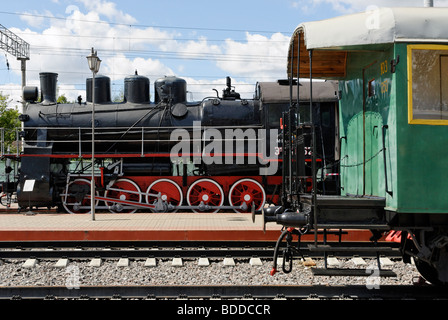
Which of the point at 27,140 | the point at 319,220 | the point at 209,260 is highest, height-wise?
the point at 27,140

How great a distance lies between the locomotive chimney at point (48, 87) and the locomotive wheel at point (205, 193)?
504cm

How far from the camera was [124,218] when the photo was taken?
1134 cm

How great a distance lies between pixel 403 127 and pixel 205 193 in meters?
8.93

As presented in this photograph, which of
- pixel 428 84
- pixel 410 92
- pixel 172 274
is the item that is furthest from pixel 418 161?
pixel 172 274

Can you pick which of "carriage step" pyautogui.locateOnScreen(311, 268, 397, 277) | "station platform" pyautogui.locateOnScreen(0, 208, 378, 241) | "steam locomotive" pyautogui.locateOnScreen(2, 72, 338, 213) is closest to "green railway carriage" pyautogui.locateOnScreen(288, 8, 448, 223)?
"carriage step" pyautogui.locateOnScreen(311, 268, 397, 277)

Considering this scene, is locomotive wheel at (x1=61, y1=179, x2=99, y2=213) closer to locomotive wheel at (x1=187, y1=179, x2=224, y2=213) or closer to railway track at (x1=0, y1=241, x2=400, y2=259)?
locomotive wheel at (x1=187, y1=179, x2=224, y2=213)

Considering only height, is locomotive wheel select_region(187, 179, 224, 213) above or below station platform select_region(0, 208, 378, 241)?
above

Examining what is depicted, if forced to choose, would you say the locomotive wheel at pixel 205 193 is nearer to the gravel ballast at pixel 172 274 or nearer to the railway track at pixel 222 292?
the gravel ballast at pixel 172 274

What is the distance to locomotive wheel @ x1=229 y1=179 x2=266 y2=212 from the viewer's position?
12.9m

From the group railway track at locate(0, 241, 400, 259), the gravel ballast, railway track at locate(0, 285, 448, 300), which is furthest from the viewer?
railway track at locate(0, 241, 400, 259)

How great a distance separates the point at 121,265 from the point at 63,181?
6.97m

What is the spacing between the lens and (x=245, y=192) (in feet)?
42.3
